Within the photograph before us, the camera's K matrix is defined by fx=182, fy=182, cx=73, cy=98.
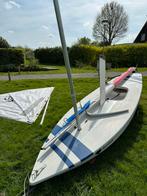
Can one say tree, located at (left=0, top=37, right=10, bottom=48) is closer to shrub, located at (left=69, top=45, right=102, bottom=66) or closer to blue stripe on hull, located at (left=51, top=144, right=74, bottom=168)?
shrub, located at (left=69, top=45, right=102, bottom=66)

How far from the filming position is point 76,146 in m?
2.40

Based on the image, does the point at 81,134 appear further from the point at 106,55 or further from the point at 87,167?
the point at 106,55

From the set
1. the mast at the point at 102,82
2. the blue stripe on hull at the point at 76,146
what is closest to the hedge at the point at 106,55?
the mast at the point at 102,82

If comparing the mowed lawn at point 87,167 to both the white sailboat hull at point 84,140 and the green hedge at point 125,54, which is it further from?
the green hedge at point 125,54

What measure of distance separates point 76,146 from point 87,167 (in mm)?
303

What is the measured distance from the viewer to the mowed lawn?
206cm

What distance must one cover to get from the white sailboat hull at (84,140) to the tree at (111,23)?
21.2m

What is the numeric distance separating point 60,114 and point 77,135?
1559 mm

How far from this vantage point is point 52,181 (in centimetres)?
218

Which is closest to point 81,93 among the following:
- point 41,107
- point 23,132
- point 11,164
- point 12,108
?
point 41,107

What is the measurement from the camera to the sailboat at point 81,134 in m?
2.13

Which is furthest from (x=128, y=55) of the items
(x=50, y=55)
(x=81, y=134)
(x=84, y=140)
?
(x=84, y=140)

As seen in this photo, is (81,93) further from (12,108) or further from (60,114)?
(12,108)

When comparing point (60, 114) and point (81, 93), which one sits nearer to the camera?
point (60, 114)
